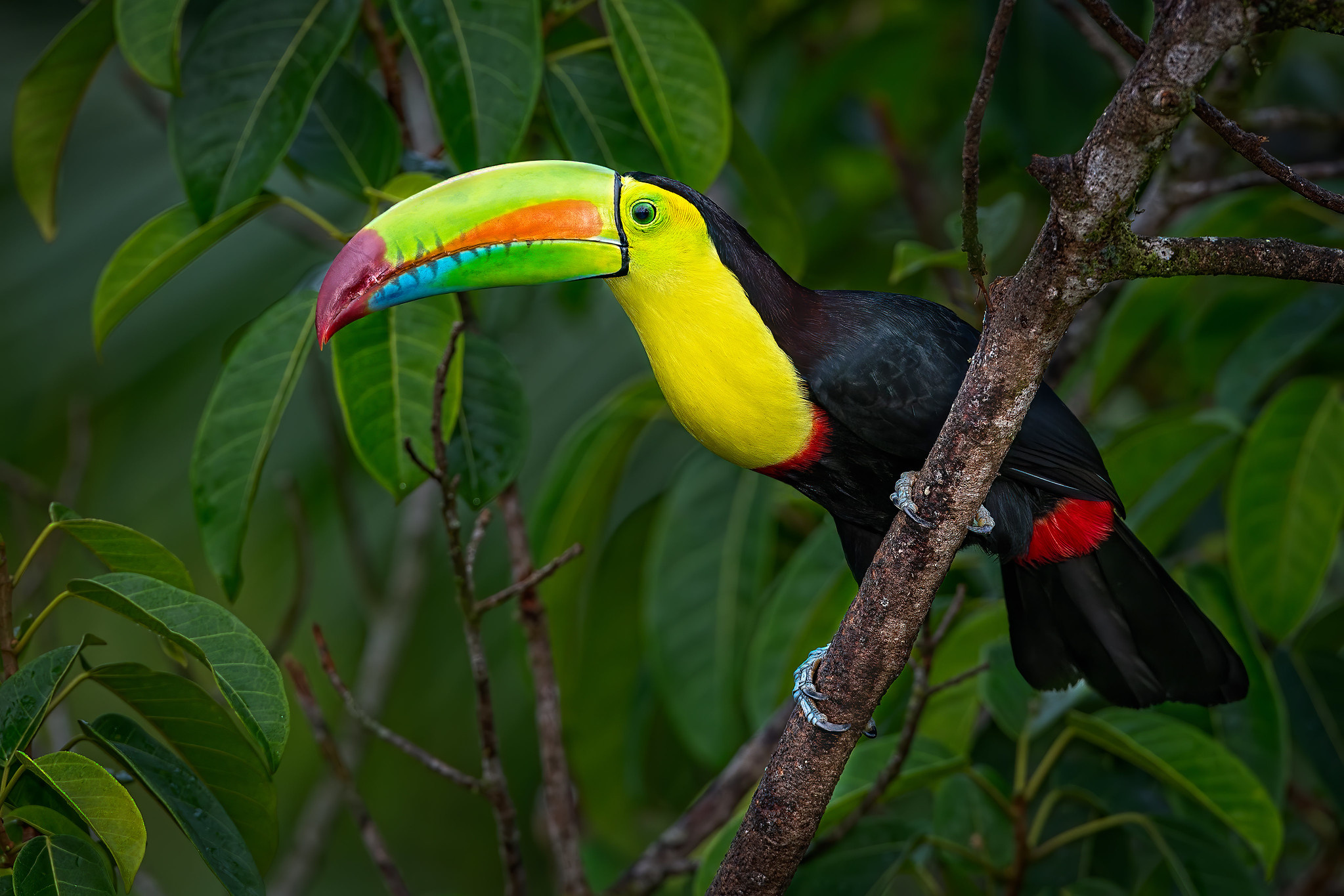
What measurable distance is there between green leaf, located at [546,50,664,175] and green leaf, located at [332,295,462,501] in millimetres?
550

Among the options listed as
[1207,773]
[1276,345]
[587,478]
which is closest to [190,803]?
[587,478]

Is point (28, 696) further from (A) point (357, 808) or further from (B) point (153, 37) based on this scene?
(B) point (153, 37)

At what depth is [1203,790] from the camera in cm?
198

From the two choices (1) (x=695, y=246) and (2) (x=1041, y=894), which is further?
(2) (x=1041, y=894)

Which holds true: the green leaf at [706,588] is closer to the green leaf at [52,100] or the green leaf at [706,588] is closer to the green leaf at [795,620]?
the green leaf at [795,620]

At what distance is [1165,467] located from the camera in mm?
2400

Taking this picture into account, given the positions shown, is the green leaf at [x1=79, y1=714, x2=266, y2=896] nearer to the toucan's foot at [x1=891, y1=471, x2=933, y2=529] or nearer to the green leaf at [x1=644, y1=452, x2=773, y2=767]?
the toucan's foot at [x1=891, y1=471, x2=933, y2=529]

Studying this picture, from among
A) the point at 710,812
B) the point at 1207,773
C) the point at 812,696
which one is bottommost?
the point at 710,812

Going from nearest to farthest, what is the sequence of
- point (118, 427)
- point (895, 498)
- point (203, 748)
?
1. point (203, 748)
2. point (895, 498)
3. point (118, 427)

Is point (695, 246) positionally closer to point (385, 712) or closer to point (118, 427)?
point (118, 427)

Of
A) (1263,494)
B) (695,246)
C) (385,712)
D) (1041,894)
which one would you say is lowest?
(385,712)

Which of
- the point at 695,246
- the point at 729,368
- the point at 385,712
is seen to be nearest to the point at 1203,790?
the point at 729,368

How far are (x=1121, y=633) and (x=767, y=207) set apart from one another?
1178 mm

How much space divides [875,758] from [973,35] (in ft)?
7.15
